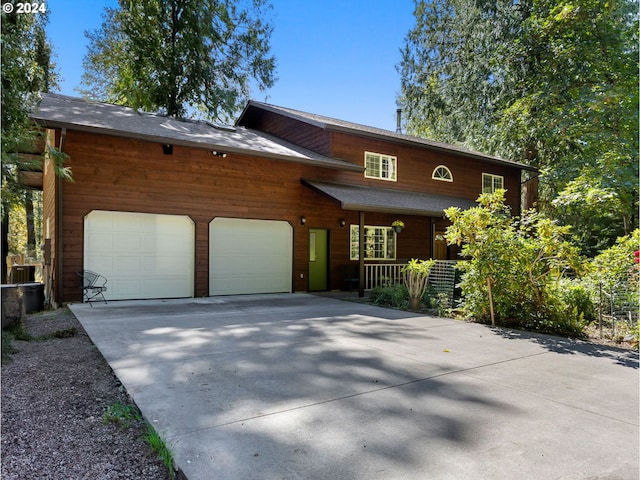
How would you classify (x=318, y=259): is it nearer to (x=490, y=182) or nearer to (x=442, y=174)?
(x=442, y=174)

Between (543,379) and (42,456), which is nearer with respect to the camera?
(42,456)

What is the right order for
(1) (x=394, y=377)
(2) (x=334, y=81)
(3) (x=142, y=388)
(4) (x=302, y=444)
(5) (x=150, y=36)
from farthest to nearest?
(2) (x=334, y=81) < (5) (x=150, y=36) < (1) (x=394, y=377) < (3) (x=142, y=388) < (4) (x=302, y=444)

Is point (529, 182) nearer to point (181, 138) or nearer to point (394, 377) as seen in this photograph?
point (181, 138)

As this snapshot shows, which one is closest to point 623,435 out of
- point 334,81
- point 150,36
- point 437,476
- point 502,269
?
point 437,476

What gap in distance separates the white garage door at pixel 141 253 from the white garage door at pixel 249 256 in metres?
0.63

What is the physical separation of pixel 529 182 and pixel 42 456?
Result: 21.7 metres

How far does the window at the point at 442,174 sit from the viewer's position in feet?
49.1

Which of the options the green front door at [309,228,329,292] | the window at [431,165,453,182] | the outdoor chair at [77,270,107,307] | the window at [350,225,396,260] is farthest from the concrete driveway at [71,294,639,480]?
the window at [431,165,453,182]

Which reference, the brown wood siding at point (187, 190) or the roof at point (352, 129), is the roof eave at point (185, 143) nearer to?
the brown wood siding at point (187, 190)

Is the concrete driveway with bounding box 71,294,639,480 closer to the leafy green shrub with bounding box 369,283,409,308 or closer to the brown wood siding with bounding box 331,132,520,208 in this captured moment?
the leafy green shrub with bounding box 369,283,409,308

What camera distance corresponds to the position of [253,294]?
35.4ft

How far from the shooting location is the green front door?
11.9m

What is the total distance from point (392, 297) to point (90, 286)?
646cm

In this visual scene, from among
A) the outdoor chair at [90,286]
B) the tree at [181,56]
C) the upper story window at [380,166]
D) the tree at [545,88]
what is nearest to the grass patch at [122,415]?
the outdoor chair at [90,286]
